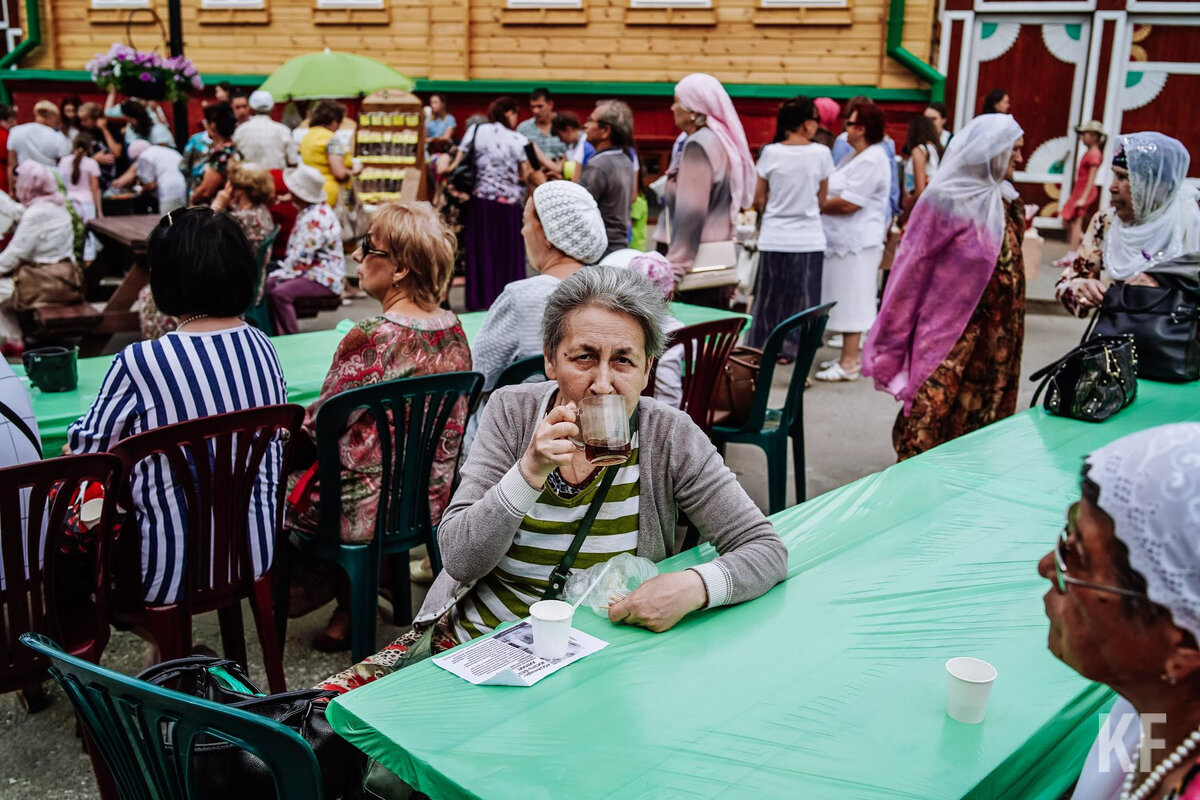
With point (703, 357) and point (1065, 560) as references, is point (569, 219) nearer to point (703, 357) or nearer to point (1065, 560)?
point (703, 357)

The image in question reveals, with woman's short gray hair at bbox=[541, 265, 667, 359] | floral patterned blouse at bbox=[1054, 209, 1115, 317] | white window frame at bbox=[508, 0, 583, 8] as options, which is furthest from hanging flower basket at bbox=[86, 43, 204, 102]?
woman's short gray hair at bbox=[541, 265, 667, 359]

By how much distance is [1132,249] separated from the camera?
411cm

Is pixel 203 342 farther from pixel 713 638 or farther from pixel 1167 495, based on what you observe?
pixel 1167 495

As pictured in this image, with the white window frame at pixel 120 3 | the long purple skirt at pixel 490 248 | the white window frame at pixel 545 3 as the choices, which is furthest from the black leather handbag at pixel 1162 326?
the white window frame at pixel 120 3

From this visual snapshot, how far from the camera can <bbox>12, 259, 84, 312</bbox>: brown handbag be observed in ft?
21.0

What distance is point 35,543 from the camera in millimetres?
2311

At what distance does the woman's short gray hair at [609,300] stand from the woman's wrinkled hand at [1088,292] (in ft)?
8.55

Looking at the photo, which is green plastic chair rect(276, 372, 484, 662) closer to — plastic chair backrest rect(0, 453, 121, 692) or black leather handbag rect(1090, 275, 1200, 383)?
plastic chair backrest rect(0, 453, 121, 692)

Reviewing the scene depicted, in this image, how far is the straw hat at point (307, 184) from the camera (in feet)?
21.9

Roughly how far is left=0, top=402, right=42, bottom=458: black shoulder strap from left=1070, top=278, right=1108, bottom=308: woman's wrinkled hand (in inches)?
148

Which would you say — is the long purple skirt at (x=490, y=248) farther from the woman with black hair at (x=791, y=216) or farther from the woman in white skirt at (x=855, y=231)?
the woman in white skirt at (x=855, y=231)

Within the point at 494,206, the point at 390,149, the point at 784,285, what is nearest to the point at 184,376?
the point at 784,285

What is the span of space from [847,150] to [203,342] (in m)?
7.56

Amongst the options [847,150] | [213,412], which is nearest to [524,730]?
[213,412]
